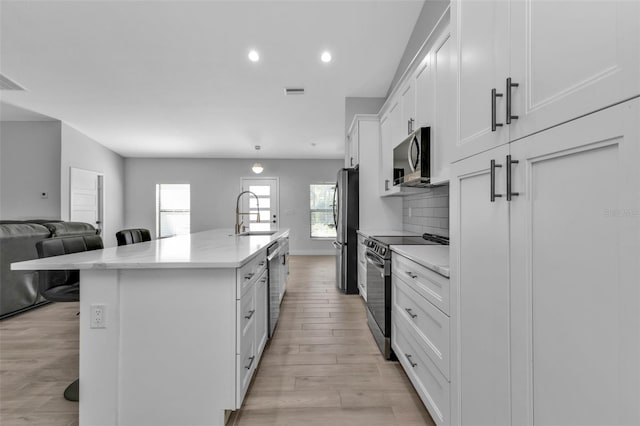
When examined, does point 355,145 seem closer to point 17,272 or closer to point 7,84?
point 17,272

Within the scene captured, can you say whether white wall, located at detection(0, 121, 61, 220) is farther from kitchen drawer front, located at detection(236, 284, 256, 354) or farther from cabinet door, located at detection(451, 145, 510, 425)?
cabinet door, located at detection(451, 145, 510, 425)

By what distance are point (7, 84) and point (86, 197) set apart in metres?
2.54

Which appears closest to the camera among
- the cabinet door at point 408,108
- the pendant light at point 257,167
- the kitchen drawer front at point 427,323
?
the kitchen drawer front at point 427,323

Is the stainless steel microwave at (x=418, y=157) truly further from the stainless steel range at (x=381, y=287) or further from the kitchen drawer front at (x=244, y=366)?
the kitchen drawer front at (x=244, y=366)

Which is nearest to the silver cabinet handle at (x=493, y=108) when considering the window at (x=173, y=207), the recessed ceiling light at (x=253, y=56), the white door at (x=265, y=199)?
the recessed ceiling light at (x=253, y=56)

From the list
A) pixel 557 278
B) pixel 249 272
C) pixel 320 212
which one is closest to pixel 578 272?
pixel 557 278

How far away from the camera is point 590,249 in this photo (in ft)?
2.13

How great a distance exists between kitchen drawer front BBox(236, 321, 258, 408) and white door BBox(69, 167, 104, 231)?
589 centimetres

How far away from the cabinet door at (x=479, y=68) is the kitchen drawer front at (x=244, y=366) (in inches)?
57.4

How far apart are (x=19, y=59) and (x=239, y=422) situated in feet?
17.3

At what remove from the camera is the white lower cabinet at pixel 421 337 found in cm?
134

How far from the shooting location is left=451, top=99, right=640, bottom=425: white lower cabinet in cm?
57

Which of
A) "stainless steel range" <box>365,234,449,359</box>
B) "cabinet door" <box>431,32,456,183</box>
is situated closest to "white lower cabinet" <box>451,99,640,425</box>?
"cabinet door" <box>431,32,456,183</box>

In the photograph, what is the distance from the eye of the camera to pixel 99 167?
265 inches
